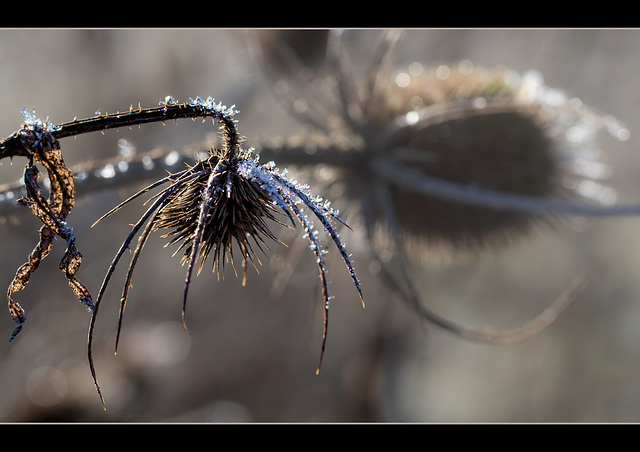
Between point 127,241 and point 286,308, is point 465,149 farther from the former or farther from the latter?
point 286,308

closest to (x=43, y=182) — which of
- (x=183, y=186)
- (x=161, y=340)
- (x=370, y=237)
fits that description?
(x=183, y=186)

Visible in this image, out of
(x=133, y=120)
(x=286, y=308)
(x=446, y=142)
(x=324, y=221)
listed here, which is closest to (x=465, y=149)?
(x=446, y=142)

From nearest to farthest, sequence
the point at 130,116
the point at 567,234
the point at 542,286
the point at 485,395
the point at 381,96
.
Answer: the point at 130,116 < the point at 381,96 < the point at 567,234 < the point at 542,286 < the point at 485,395

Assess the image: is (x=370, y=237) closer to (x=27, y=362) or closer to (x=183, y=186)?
(x=183, y=186)

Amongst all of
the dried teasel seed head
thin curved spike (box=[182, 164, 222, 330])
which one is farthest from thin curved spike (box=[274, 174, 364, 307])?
the dried teasel seed head

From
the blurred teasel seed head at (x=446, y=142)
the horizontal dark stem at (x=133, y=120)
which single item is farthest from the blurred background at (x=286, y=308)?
the horizontal dark stem at (x=133, y=120)

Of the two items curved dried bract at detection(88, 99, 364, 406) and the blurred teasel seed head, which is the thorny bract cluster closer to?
curved dried bract at detection(88, 99, 364, 406)
